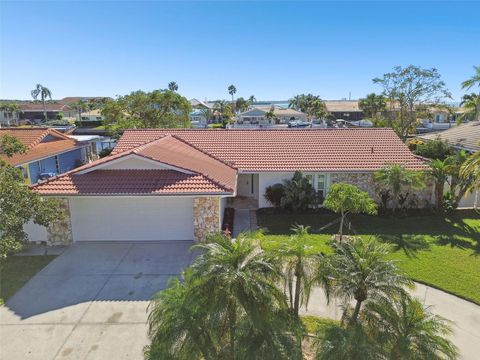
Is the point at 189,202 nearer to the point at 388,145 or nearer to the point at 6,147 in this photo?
the point at 6,147

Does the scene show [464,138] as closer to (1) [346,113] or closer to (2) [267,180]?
(2) [267,180]

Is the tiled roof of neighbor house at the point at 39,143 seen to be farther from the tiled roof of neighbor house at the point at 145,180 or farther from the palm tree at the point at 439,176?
the palm tree at the point at 439,176

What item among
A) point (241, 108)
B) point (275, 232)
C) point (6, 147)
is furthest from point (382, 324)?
point (241, 108)

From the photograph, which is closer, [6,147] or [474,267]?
[6,147]

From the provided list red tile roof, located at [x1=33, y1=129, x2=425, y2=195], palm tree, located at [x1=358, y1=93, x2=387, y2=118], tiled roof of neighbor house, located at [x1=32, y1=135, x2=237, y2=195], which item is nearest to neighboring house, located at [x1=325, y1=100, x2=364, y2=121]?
palm tree, located at [x1=358, y1=93, x2=387, y2=118]

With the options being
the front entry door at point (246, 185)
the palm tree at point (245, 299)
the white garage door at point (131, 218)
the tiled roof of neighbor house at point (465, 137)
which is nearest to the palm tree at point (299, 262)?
the palm tree at point (245, 299)
